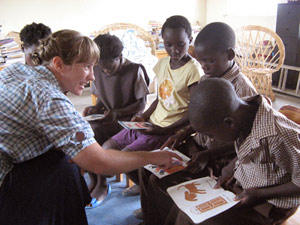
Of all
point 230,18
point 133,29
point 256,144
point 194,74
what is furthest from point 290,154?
point 230,18

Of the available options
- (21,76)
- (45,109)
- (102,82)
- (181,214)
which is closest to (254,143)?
(181,214)

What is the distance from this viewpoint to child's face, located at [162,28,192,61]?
157 cm

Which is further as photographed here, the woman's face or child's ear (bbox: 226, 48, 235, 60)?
child's ear (bbox: 226, 48, 235, 60)

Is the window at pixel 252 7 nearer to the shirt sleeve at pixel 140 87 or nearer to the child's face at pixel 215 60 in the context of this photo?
the shirt sleeve at pixel 140 87

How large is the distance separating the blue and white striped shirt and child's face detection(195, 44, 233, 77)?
0.68 meters

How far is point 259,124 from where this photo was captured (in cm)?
95

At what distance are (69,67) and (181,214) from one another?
754 mm

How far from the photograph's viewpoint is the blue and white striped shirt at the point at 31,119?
97 cm

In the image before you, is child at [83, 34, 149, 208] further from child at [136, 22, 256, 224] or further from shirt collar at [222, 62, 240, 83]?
shirt collar at [222, 62, 240, 83]

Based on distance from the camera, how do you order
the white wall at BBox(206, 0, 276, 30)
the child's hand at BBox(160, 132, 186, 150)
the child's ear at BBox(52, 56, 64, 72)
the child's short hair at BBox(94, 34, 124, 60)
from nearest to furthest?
1. the child's ear at BBox(52, 56, 64, 72)
2. the child's hand at BBox(160, 132, 186, 150)
3. the child's short hair at BBox(94, 34, 124, 60)
4. the white wall at BBox(206, 0, 276, 30)

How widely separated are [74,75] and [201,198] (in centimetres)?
74

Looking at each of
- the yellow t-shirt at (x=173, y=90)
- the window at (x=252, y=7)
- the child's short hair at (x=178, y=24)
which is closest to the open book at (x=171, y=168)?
the yellow t-shirt at (x=173, y=90)

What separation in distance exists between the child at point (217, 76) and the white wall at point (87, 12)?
3.77m

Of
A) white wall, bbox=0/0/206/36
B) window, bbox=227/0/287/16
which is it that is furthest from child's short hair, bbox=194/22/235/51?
white wall, bbox=0/0/206/36
